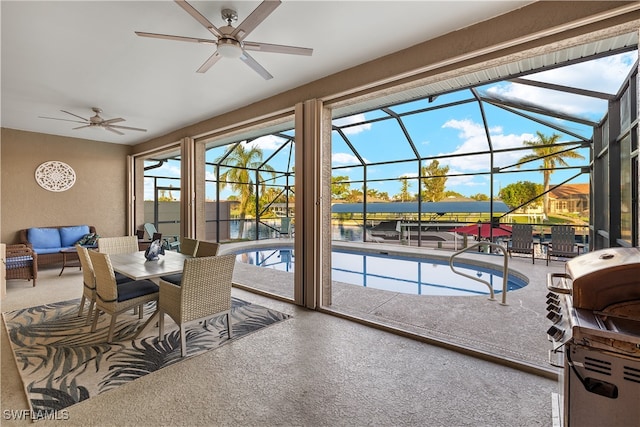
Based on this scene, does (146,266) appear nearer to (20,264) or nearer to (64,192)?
(20,264)

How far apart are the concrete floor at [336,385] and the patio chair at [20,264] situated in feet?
6.65

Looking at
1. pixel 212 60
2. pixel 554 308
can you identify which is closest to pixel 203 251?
pixel 212 60

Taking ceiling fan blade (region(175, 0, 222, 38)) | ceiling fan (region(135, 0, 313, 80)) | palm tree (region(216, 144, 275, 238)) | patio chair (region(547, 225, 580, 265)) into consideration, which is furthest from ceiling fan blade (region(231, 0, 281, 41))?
palm tree (region(216, 144, 275, 238))

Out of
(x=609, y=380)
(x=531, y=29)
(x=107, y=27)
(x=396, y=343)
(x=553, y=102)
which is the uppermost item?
(x=553, y=102)

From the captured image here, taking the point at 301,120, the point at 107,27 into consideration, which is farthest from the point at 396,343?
the point at 107,27

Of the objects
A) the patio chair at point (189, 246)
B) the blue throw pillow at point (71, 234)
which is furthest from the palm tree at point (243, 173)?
the patio chair at point (189, 246)

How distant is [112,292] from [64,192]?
532 centimetres

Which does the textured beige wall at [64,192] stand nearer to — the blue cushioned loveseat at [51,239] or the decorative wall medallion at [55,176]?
the decorative wall medallion at [55,176]

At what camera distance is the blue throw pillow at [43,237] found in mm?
5742

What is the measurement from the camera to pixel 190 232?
5484mm

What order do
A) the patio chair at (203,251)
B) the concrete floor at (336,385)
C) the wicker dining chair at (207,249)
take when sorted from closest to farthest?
the concrete floor at (336,385)
the patio chair at (203,251)
the wicker dining chair at (207,249)

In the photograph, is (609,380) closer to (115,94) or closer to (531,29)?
(531,29)

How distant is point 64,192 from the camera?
6.38 m

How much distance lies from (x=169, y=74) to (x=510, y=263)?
6975 mm
